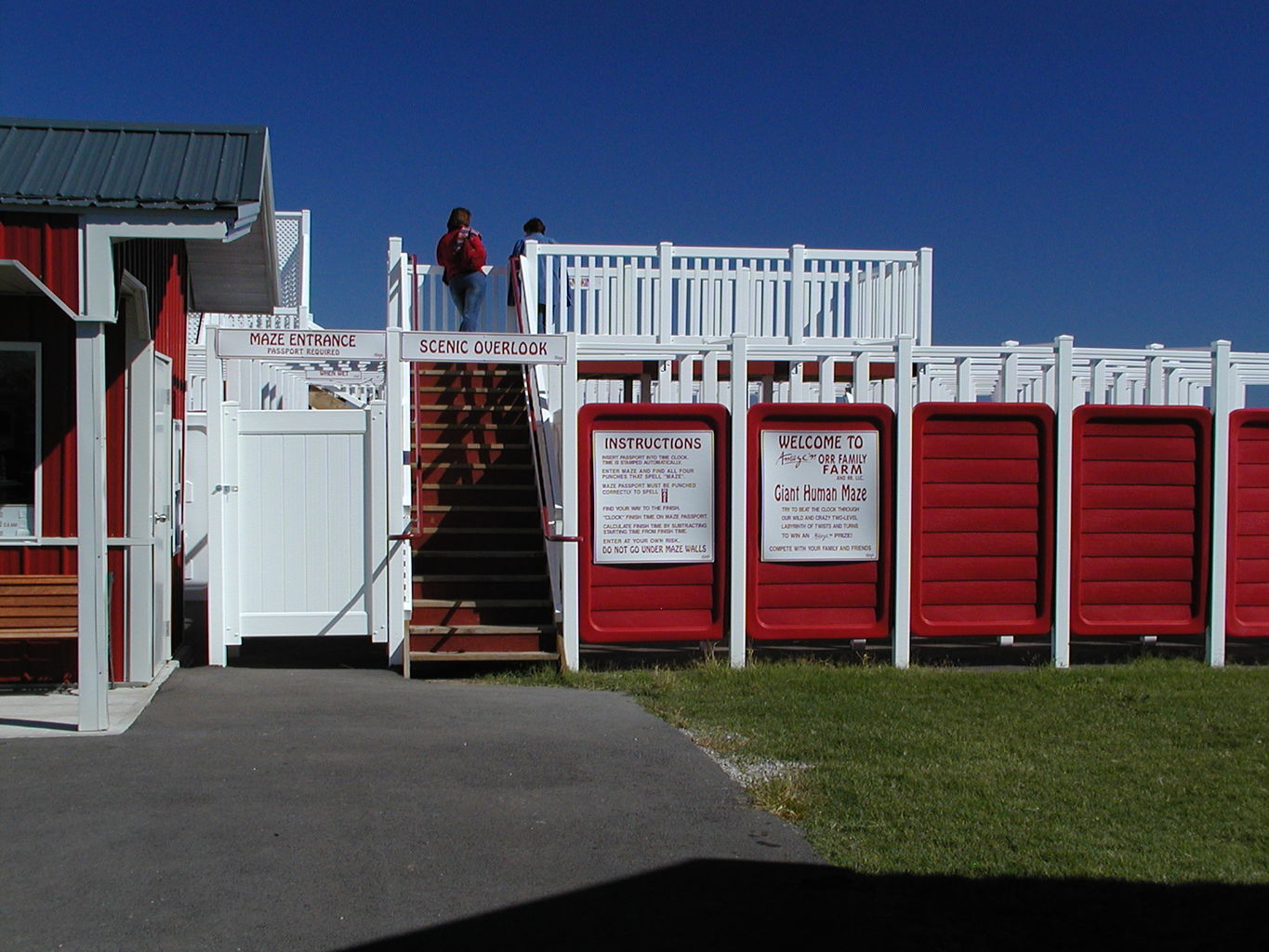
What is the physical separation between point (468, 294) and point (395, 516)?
478 cm

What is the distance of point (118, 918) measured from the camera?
443 cm

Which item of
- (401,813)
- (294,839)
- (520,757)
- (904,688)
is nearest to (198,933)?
(294,839)

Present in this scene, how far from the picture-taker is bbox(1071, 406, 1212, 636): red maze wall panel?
1009 cm

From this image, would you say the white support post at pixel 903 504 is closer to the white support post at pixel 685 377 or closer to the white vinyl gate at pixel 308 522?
the white support post at pixel 685 377

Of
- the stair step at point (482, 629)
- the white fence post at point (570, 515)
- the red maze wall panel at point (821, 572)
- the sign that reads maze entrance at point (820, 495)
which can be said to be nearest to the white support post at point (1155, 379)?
the red maze wall panel at point (821, 572)

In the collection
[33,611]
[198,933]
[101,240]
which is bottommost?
[198,933]

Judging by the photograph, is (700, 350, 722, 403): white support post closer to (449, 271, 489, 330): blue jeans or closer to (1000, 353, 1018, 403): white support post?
(1000, 353, 1018, 403): white support post

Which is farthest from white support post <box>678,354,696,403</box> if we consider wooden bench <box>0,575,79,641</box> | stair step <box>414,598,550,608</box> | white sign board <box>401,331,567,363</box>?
→ wooden bench <box>0,575,79,641</box>

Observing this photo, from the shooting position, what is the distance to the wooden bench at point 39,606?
313 inches

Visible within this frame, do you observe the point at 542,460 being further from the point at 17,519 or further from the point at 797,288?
the point at 797,288

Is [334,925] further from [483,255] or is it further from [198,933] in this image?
[483,255]

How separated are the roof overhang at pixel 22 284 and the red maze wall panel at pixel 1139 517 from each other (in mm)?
7577

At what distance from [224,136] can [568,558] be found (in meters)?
3.94

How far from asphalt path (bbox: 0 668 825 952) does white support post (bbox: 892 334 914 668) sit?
2866mm
